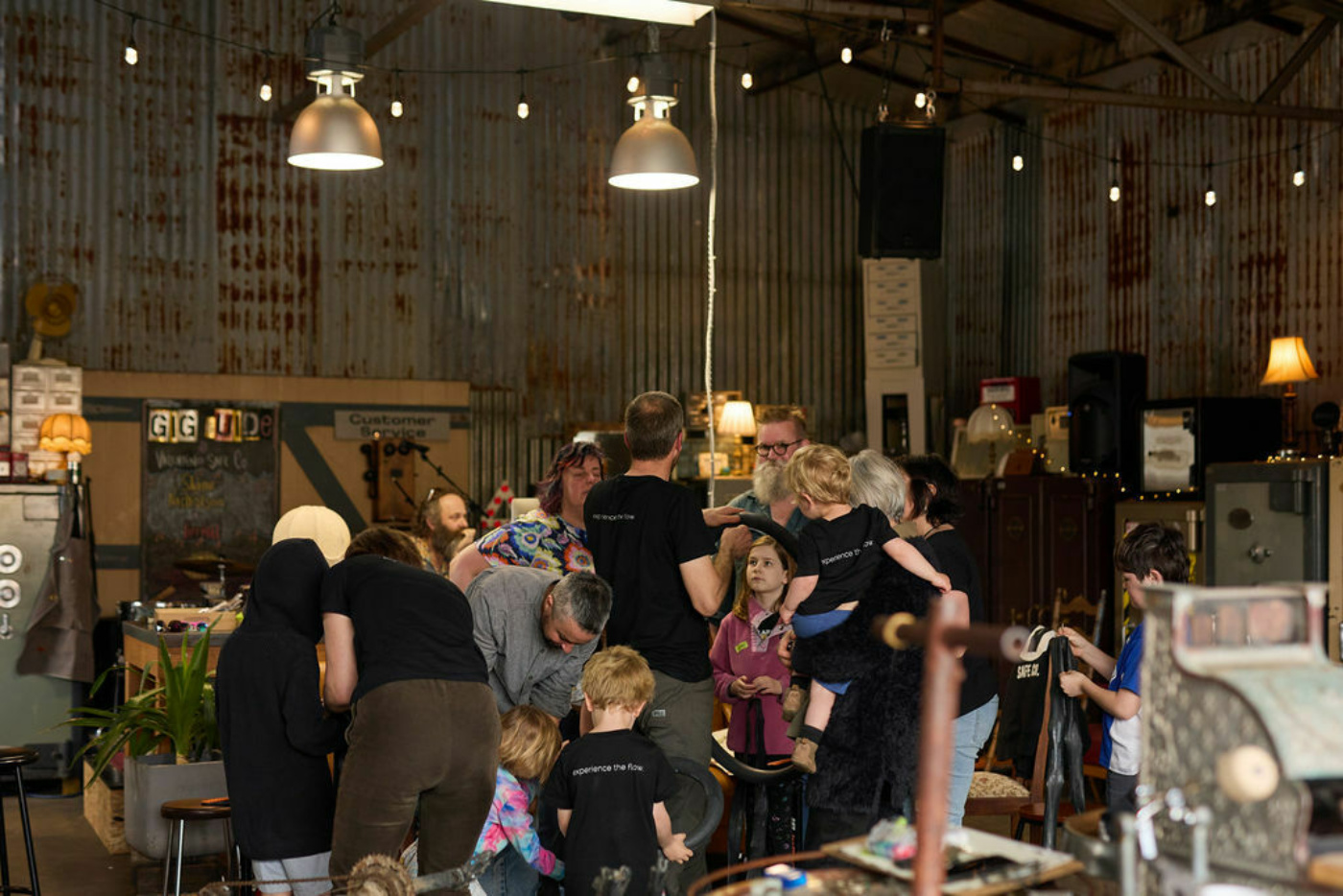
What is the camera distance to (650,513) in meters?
3.96

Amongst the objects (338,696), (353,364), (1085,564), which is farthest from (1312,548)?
(353,364)

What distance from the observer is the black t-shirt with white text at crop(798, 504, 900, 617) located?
354cm

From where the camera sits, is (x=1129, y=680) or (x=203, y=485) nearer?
(x=1129, y=680)

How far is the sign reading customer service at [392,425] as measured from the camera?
11.1 meters

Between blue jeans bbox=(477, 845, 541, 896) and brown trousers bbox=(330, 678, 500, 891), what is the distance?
456mm

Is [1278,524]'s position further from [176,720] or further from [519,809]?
[176,720]

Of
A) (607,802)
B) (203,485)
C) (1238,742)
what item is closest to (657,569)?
(607,802)

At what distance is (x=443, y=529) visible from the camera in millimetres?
6926

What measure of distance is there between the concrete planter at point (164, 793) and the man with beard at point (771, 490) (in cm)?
196

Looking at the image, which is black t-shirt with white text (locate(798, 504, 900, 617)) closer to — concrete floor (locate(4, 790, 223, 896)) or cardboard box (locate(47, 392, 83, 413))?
concrete floor (locate(4, 790, 223, 896))

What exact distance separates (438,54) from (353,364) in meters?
2.63

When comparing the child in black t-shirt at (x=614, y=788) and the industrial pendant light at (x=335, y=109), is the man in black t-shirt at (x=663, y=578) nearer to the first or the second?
the child in black t-shirt at (x=614, y=788)

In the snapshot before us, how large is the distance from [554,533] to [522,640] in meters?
0.54

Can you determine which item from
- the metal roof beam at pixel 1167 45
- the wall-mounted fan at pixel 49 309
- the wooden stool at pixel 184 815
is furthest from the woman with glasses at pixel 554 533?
the wall-mounted fan at pixel 49 309
